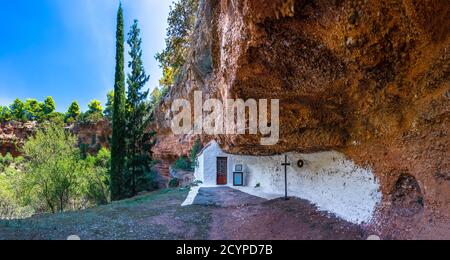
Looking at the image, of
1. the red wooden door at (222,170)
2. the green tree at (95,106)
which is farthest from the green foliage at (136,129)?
the green tree at (95,106)

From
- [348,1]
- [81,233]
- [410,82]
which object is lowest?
[81,233]

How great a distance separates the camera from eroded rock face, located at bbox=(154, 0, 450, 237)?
407 cm

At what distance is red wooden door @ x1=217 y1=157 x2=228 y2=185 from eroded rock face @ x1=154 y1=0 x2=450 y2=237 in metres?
11.0

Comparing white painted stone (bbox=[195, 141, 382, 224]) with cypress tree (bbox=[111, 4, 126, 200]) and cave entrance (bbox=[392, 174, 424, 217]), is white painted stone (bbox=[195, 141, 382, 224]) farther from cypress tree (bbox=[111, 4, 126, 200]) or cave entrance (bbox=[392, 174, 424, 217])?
cypress tree (bbox=[111, 4, 126, 200])

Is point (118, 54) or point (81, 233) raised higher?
point (118, 54)

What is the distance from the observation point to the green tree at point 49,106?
41.1 meters

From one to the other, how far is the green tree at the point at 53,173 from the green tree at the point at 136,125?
3.18m

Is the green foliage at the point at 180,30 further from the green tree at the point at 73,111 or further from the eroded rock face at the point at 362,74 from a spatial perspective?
the green tree at the point at 73,111

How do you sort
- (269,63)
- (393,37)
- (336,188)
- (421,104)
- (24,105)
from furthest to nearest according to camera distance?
(24,105)
(336,188)
(269,63)
(421,104)
(393,37)

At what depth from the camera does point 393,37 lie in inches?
167

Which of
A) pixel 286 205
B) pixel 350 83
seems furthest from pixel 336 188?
pixel 350 83

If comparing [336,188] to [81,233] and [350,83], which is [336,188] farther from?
[81,233]

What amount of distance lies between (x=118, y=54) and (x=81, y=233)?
1447cm

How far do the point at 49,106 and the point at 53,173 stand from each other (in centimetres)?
→ 3102
